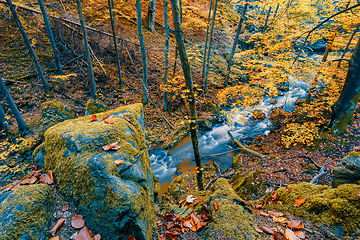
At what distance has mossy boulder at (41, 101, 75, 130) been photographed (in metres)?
6.35

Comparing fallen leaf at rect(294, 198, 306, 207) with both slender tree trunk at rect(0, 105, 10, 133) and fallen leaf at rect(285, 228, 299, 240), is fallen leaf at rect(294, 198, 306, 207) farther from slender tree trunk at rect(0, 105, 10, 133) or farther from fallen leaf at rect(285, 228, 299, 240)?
slender tree trunk at rect(0, 105, 10, 133)

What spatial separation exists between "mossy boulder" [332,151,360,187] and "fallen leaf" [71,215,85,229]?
4.71m

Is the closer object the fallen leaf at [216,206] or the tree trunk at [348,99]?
the fallen leaf at [216,206]

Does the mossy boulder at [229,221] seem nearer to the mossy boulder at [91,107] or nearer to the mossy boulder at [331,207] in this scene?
the mossy boulder at [331,207]

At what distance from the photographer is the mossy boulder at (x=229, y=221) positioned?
6.74ft

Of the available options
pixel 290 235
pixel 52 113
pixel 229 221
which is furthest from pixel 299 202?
pixel 52 113

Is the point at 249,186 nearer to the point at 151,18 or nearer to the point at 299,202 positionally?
the point at 299,202

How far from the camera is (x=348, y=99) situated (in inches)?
208

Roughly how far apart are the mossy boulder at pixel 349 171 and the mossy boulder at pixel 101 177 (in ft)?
13.4

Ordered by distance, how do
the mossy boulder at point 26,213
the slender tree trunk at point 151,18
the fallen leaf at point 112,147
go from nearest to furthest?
the mossy boulder at point 26,213 → the fallen leaf at point 112,147 → the slender tree trunk at point 151,18

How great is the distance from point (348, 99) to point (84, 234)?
817 cm

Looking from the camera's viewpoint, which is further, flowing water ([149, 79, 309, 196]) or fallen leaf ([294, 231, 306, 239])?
flowing water ([149, 79, 309, 196])

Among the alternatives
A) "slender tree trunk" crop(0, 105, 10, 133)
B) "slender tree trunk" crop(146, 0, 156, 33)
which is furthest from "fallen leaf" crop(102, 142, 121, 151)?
"slender tree trunk" crop(146, 0, 156, 33)

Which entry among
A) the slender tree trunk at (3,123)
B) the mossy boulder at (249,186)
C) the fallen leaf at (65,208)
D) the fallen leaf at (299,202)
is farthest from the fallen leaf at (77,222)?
the slender tree trunk at (3,123)
